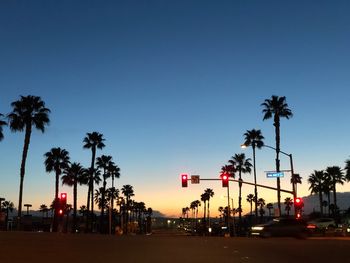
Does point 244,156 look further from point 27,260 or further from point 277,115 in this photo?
point 27,260

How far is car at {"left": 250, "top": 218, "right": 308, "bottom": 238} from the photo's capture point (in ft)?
136

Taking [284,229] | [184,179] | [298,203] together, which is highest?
[184,179]

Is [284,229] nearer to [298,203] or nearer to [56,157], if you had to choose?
[298,203]

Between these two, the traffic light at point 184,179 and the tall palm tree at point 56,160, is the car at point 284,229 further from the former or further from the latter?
the tall palm tree at point 56,160

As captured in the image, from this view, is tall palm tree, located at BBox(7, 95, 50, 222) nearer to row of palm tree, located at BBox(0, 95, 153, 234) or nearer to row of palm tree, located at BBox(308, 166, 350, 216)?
row of palm tree, located at BBox(0, 95, 153, 234)

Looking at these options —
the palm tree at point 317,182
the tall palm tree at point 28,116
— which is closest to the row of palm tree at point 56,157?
the tall palm tree at point 28,116

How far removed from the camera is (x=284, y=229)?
41.8 meters

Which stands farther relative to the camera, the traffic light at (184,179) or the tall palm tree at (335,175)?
the tall palm tree at (335,175)

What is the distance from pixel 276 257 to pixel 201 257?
10.3 feet

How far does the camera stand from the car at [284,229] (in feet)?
136

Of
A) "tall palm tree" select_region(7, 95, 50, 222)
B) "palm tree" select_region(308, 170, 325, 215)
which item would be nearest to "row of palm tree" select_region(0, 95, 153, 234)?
"tall palm tree" select_region(7, 95, 50, 222)

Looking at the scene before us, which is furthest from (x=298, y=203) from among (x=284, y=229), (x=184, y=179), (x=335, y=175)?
(x=335, y=175)

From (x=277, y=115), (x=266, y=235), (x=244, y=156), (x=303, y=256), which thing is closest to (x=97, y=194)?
(x=244, y=156)

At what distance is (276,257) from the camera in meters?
21.9
